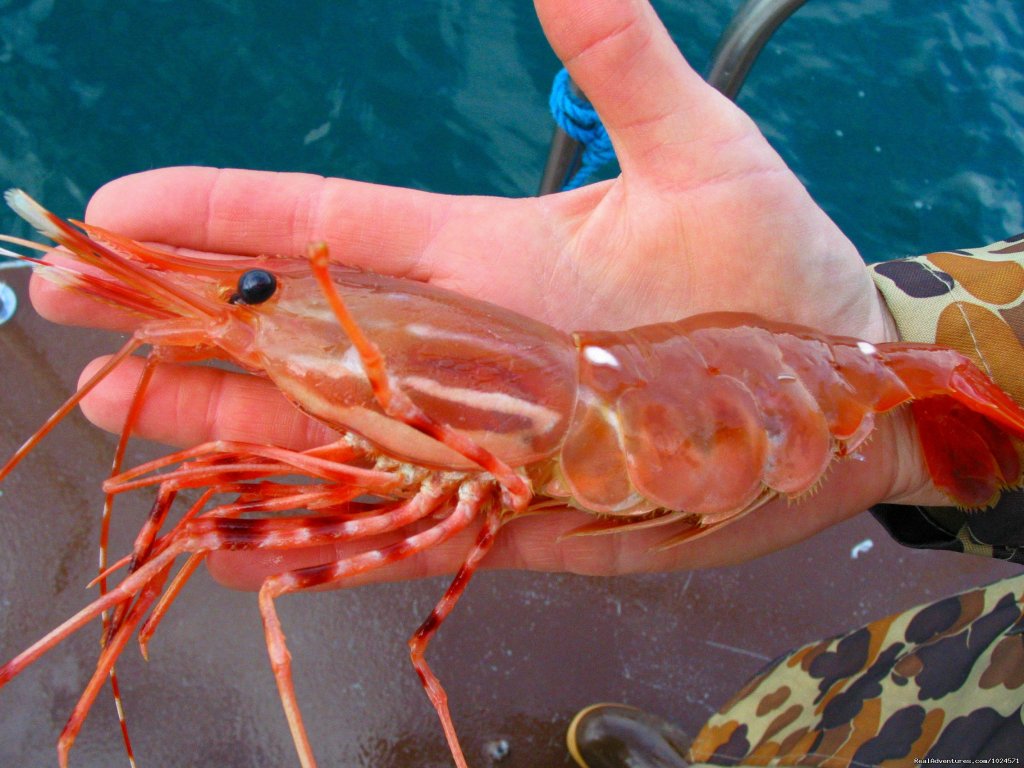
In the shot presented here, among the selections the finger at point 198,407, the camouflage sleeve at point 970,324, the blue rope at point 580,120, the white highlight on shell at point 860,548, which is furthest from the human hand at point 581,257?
the blue rope at point 580,120

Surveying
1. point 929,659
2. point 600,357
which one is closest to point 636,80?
point 600,357

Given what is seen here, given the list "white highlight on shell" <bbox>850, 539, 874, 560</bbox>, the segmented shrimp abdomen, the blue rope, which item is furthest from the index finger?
"white highlight on shell" <bbox>850, 539, 874, 560</bbox>

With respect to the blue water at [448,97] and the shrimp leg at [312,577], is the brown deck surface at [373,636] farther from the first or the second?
the blue water at [448,97]

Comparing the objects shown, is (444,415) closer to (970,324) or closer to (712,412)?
(712,412)

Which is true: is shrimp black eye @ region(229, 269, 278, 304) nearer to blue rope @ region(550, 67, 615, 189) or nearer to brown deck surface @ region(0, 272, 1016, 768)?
brown deck surface @ region(0, 272, 1016, 768)

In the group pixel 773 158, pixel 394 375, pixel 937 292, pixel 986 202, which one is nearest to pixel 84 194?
pixel 394 375

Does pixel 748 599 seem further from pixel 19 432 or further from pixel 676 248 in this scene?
pixel 19 432

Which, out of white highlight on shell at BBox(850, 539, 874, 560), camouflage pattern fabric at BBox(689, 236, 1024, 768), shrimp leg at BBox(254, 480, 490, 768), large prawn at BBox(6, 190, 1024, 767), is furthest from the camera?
white highlight on shell at BBox(850, 539, 874, 560)
